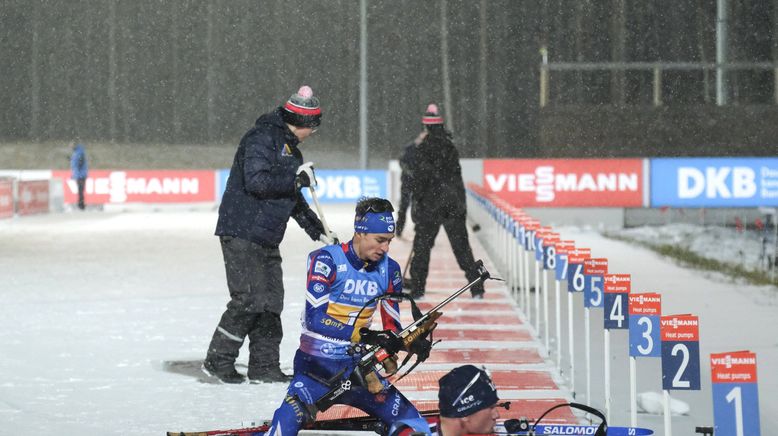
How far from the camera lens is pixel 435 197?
1286 cm

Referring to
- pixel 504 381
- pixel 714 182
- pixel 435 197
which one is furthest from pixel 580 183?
pixel 504 381

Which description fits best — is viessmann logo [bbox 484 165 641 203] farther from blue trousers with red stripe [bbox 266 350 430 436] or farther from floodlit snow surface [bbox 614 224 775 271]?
blue trousers with red stripe [bbox 266 350 430 436]

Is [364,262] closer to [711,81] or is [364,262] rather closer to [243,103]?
[711,81]

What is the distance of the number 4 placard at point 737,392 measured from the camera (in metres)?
4.88

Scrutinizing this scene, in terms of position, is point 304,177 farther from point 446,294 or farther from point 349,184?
point 349,184

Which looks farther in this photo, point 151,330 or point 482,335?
point 151,330

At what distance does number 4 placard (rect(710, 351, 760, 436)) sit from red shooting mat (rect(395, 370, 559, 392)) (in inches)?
133

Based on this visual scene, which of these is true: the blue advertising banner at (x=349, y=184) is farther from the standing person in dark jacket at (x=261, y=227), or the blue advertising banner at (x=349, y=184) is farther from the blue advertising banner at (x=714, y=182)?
the standing person in dark jacket at (x=261, y=227)

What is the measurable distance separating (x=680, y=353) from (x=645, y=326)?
0.64 m

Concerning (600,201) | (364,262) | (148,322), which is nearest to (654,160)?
(600,201)

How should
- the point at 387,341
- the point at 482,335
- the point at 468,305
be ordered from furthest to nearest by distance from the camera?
the point at 468,305
the point at 482,335
the point at 387,341

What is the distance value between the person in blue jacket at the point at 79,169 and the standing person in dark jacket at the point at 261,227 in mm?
A: 19322

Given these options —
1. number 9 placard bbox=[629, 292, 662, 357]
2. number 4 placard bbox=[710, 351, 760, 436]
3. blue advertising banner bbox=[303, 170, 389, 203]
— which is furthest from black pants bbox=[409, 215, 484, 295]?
blue advertising banner bbox=[303, 170, 389, 203]

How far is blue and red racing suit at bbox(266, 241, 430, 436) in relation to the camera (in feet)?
17.9
